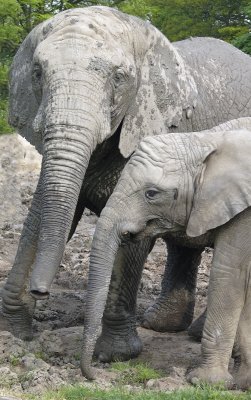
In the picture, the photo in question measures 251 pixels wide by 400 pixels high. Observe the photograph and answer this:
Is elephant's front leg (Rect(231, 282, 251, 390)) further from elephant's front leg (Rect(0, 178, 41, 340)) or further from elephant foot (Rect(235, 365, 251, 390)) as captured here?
elephant's front leg (Rect(0, 178, 41, 340))

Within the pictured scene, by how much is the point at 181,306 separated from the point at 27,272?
1.54 meters

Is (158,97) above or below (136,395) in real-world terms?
above

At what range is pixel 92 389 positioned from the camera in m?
5.78

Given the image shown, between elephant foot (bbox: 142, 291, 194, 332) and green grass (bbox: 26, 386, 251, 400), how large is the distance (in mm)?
2269

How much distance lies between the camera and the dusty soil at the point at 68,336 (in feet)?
20.2

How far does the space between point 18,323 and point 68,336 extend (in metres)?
0.45

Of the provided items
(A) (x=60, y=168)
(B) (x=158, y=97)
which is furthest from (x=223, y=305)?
(B) (x=158, y=97)

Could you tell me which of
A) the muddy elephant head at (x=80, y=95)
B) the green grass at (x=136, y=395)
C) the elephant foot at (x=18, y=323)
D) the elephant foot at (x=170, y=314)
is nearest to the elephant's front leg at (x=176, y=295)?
the elephant foot at (x=170, y=314)

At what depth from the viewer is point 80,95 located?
6.45 metres


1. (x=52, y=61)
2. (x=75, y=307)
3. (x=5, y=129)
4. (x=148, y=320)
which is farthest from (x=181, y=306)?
(x=5, y=129)

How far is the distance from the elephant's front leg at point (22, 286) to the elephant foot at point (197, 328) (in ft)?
4.32

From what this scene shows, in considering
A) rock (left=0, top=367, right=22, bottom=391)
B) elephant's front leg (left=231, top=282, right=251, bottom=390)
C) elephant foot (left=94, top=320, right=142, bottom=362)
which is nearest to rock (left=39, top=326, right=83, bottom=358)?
elephant foot (left=94, top=320, right=142, bottom=362)

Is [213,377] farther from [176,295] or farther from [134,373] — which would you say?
[176,295]

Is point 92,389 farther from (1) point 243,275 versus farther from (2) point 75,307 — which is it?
(2) point 75,307
